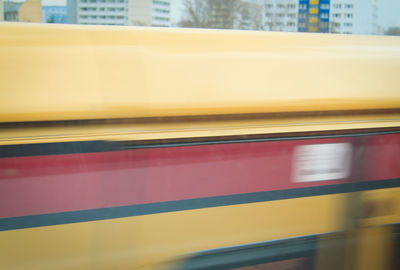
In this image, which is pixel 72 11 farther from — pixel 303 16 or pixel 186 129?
pixel 303 16

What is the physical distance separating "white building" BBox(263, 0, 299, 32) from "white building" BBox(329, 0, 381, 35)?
21 centimetres

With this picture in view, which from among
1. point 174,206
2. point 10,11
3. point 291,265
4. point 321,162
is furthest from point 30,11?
point 291,265

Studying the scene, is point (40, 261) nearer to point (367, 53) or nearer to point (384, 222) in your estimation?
point (384, 222)

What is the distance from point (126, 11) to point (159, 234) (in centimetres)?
107

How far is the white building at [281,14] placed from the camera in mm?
1883

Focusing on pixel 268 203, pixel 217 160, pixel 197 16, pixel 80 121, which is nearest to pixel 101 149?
pixel 80 121

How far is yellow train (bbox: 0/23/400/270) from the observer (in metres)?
1.16

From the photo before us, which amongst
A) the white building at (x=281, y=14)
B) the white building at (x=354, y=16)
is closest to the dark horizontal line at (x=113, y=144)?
the white building at (x=281, y=14)

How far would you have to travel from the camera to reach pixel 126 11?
183 centimetres

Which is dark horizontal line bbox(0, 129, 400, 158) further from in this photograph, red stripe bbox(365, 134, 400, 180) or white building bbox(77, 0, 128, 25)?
white building bbox(77, 0, 128, 25)

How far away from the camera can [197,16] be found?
1.87 m

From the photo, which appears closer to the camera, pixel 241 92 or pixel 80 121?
pixel 80 121

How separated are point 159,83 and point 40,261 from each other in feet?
2.13

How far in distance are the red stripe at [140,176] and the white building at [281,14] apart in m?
0.70
